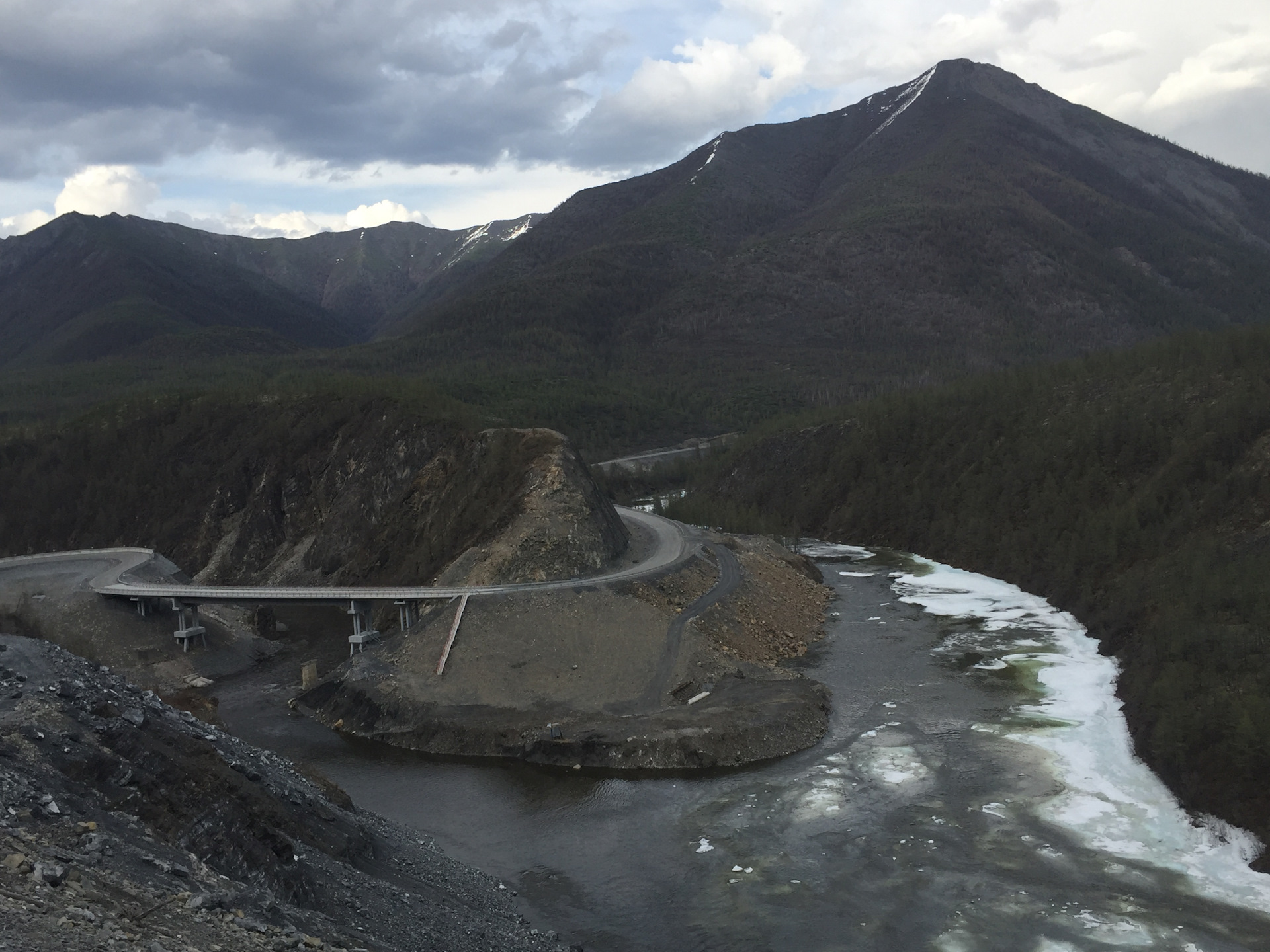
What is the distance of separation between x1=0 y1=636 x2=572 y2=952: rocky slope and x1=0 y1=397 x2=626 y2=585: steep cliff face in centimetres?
3936

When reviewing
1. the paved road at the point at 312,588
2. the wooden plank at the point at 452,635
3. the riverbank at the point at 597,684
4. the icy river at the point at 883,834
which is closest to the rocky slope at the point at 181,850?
the icy river at the point at 883,834

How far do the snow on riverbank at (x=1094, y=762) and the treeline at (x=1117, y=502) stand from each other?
4.51 feet

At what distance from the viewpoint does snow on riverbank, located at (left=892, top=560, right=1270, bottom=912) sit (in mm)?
43969

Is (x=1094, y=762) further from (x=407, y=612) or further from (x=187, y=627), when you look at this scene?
(x=187, y=627)

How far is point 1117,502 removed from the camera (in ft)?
323

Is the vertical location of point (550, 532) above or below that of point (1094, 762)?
above

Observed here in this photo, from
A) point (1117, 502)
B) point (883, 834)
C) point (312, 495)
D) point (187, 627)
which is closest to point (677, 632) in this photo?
point (883, 834)

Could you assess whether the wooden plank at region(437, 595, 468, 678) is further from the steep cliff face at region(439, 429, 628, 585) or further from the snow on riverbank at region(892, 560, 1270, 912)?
the snow on riverbank at region(892, 560, 1270, 912)

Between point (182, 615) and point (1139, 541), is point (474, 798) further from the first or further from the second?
point (1139, 541)

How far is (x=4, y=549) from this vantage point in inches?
5290

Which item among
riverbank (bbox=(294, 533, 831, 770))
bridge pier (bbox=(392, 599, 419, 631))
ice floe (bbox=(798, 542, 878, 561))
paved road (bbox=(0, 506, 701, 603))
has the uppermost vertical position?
paved road (bbox=(0, 506, 701, 603))

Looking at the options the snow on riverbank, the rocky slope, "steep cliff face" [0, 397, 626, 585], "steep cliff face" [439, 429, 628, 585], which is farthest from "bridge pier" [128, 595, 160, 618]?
the snow on riverbank

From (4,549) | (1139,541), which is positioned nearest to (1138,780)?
(1139,541)

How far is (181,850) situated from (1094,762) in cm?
4343
